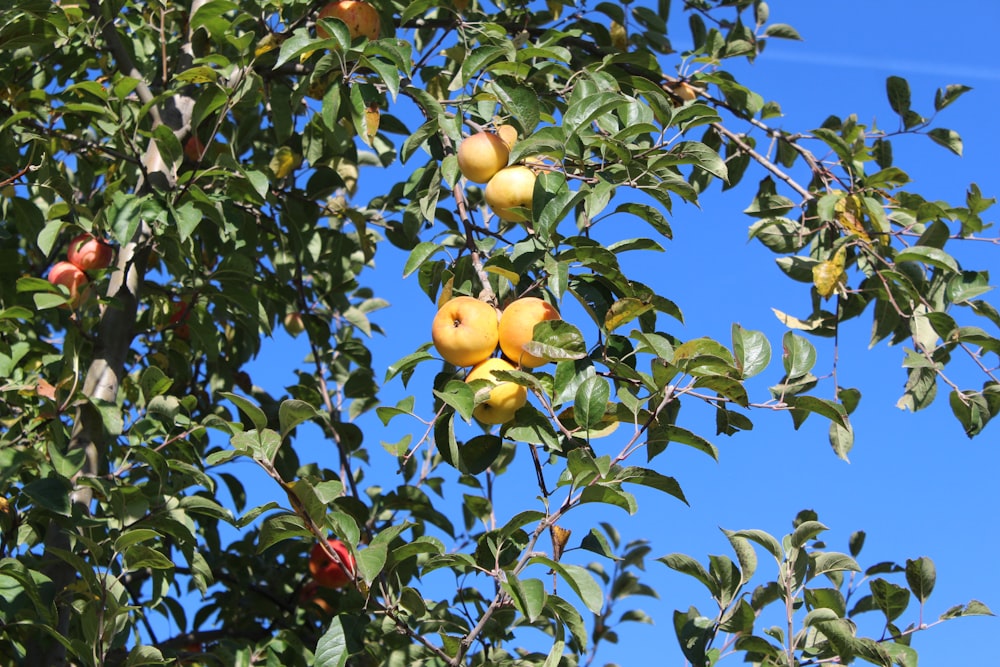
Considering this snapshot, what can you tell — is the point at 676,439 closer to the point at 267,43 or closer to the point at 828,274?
the point at 828,274

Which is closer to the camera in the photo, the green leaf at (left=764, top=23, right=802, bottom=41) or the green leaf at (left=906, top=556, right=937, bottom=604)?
the green leaf at (left=906, top=556, right=937, bottom=604)

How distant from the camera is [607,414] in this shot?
1.56 meters

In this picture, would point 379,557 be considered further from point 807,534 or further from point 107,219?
point 107,219

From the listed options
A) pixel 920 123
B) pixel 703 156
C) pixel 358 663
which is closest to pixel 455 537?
pixel 358 663

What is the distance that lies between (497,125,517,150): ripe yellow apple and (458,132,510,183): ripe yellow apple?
4 cm

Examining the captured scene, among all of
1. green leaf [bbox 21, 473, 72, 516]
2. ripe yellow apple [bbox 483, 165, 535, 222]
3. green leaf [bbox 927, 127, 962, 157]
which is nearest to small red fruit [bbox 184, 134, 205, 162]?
green leaf [bbox 21, 473, 72, 516]

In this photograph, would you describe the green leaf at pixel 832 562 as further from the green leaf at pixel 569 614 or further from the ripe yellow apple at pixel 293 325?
the ripe yellow apple at pixel 293 325

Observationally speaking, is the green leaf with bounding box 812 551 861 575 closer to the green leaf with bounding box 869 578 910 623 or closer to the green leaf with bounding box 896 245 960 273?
the green leaf with bounding box 869 578 910 623

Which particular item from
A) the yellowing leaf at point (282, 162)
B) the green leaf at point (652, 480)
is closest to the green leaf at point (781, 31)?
the yellowing leaf at point (282, 162)

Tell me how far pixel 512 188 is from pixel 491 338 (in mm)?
291

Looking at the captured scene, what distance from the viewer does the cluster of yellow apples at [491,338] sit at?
1545 mm

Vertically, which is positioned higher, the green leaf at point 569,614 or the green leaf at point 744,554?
the green leaf at point 744,554

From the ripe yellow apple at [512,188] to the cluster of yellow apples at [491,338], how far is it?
20cm

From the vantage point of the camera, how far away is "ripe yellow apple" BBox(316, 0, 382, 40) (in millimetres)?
2154
